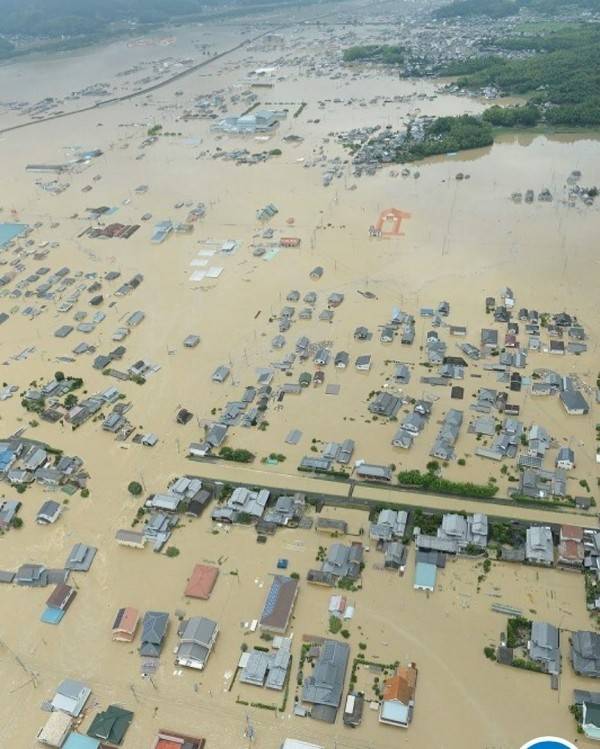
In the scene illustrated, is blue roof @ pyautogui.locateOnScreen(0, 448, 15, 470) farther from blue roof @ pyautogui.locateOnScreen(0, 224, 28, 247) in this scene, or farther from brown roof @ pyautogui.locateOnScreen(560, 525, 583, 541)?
blue roof @ pyautogui.locateOnScreen(0, 224, 28, 247)

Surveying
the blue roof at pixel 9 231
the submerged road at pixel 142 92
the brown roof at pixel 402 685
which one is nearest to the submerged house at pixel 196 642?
the brown roof at pixel 402 685

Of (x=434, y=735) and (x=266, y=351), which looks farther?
(x=266, y=351)

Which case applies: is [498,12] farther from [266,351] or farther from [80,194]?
[266,351]

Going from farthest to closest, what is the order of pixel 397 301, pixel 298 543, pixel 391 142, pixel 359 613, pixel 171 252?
1. pixel 391 142
2. pixel 171 252
3. pixel 397 301
4. pixel 298 543
5. pixel 359 613

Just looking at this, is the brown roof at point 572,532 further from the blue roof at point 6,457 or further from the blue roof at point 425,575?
the blue roof at point 6,457

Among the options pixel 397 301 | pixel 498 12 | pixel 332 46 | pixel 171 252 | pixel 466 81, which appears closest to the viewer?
pixel 397 301

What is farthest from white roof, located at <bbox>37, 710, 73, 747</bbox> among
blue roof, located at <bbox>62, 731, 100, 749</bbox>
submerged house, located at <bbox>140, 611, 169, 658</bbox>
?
submerged house, located at <bbox>140, 611, 169, 658</bbox>

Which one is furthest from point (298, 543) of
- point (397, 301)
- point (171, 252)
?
point (171, 252)
